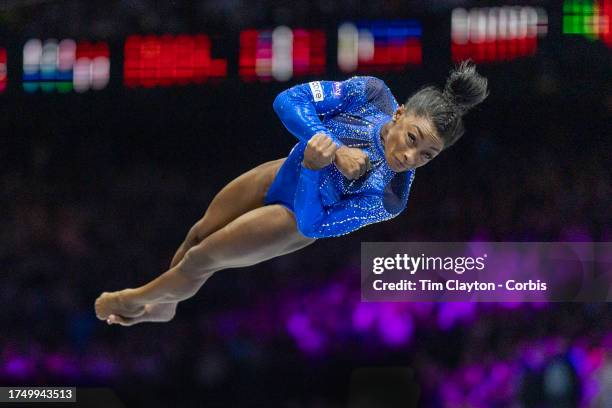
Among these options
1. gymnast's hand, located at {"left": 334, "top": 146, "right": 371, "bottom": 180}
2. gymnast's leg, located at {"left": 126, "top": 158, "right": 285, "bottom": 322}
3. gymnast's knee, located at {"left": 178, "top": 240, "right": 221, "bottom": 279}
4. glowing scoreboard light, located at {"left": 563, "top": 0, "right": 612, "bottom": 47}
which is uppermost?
glowing scoreboard light, located at {"left": 563, "top": 0, "right": 612, "bottom": 47}

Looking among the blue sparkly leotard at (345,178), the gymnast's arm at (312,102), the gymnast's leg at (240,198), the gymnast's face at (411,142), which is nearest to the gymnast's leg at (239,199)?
the gymnast's leg at (240,198)

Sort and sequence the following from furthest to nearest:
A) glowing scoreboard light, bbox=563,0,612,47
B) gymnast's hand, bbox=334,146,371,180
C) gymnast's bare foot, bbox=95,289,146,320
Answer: glowing scoreboard light, bbox=563,0,612,47, gymnast's bare foot, bbox=95,289,146,320, gymnast's hand, bbox=334,146,371,180

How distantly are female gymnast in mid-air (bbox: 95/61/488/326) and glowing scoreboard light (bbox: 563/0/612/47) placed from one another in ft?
3.95

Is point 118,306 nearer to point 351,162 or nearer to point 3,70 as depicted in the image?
point 351,162

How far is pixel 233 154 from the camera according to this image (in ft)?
14.0

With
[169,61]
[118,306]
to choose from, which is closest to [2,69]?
[169,61]

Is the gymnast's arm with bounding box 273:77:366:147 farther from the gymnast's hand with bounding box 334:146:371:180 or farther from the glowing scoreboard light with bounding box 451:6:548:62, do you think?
the glowing scoreboard light with bounding box 451:6:548:62

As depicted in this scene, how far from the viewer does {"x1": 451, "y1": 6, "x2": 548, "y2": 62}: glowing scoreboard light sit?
12.7 ft

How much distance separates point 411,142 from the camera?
2.63 m

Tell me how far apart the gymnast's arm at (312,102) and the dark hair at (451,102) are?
23cm

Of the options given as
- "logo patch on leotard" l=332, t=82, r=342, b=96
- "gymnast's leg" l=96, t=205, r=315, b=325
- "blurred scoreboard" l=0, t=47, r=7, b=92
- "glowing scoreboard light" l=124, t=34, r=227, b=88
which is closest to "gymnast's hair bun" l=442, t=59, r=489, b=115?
"logo patch on leotard" l=332, t=82, r=342, b=96

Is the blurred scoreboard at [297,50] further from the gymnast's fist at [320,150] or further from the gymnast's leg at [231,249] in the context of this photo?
the gymnast's fist at [320,150]

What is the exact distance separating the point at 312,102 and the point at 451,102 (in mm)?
449

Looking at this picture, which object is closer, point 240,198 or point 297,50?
point 240,198
